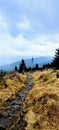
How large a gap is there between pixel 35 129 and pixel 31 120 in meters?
2.14

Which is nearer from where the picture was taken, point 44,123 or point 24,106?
point 44,123

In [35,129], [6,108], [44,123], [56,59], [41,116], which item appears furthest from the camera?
[56,59]

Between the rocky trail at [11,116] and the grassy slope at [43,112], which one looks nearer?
the grassy slope at [43,112]

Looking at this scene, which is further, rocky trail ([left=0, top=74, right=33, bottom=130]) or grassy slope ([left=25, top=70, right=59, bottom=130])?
rocky trail ([left=0, top=74, right=33, bottom=130])

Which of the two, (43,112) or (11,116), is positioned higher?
(43,112)

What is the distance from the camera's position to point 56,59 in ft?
370

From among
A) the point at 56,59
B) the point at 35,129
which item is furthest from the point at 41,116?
the point at 56,59

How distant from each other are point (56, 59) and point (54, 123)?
92.9 m

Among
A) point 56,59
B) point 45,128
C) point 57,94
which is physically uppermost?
point 56,59

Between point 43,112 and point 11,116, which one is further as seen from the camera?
point 43,112

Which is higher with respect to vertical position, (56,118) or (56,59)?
(56,59)

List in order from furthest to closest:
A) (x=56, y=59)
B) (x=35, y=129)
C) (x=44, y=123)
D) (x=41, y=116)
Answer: (x=56, y=59) → (x=41, y=116) → (x=44, y=123) → (x=35, y=129)

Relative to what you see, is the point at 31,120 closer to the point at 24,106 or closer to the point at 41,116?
the point at 41,116

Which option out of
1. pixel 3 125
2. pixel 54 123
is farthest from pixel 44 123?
pixel 3 125
